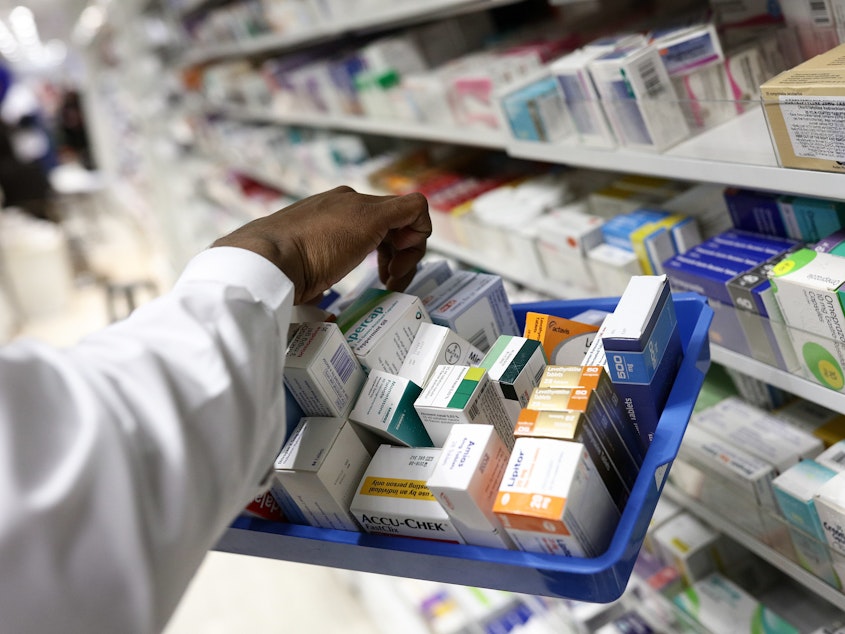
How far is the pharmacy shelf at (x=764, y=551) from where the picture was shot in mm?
1294

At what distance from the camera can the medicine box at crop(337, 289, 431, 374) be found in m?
1.11

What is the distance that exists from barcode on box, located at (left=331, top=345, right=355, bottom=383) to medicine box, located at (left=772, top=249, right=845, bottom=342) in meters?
0.66

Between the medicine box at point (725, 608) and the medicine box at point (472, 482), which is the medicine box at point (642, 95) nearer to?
the medicine box at point (472, 482)

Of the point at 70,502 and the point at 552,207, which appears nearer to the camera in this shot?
the point at 70,502

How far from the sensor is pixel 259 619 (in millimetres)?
2961

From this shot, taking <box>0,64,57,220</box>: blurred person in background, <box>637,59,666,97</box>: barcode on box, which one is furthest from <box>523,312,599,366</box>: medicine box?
<box>0,64,57,220</box>: blurred person in background

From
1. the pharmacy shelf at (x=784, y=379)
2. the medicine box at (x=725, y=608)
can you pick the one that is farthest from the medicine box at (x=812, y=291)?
the medicine box at (x=725, y=608)

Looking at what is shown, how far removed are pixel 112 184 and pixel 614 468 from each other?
11433mm

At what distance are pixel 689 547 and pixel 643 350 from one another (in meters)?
0.92

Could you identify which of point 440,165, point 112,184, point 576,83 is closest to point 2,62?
point 112,184

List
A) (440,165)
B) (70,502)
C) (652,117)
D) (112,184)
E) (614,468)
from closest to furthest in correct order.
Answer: (70,502), (614,468), (652,117), (440,165), (112,184)

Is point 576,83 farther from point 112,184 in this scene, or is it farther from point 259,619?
point 112,184

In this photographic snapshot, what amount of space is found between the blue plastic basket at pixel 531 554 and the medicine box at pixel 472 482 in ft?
0.07

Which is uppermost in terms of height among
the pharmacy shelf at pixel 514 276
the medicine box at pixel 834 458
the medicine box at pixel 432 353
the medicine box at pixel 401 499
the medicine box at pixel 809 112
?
the medicine box at pixel 809 112
